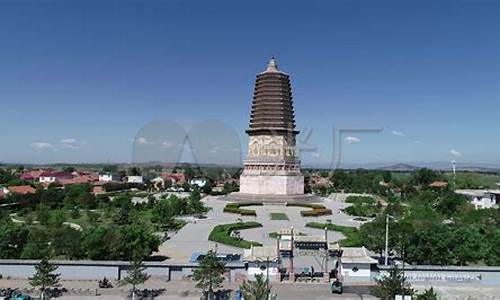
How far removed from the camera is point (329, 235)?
34.6 meters

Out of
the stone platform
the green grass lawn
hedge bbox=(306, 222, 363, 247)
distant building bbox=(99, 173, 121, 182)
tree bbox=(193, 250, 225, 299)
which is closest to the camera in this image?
tree bbox=(193, 250, 225, 299)

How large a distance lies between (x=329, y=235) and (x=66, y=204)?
26.6 meters

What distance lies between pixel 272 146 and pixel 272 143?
371 millimetres

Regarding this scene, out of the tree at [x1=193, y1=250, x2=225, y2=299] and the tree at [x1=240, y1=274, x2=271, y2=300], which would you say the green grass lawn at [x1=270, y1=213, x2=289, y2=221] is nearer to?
the tree at [x1=193, y1=250, x2=225, y2=299]

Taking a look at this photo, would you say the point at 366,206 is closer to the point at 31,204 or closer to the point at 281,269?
the point at 281,269

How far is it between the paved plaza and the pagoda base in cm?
376

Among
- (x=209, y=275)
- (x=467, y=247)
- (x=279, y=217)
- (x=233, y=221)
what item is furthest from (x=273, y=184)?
(x=209, y=275)

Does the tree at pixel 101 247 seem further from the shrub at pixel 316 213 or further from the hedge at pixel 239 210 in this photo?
the shrub at pixel 316 213

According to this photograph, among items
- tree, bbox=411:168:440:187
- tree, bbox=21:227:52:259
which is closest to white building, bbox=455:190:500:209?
tree, bbox=411:168:440:187

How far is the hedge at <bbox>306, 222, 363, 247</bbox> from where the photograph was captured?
1135 inches

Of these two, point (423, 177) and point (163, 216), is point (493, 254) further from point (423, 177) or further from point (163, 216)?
point (423, 177)

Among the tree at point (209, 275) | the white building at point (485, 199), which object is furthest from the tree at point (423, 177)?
the tree at point (209, 275)

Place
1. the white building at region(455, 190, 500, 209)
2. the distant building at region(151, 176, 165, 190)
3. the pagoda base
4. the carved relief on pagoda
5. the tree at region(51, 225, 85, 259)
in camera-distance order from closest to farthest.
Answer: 1. the tree at region(51, 225, 85, 259)
2. the white building at region(455, 190, 500, 209)
3. the pagoda base
4. the carved relief on pagoda
5. the distant building at region(151, 176, 165, 190)

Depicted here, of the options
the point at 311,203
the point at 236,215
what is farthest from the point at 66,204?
the point at 311,203
